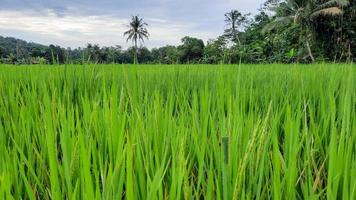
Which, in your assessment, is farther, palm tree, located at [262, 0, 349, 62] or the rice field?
palm tree, located at [262, 0, 349, 62]

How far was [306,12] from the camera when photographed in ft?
65.5

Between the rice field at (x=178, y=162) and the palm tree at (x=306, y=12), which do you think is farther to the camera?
the palm tree at (x=306, y=12)

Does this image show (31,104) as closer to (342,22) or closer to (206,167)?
(206,167)

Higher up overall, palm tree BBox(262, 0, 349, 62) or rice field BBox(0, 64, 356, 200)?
palm tree BBox(262, 0, 349, 62)

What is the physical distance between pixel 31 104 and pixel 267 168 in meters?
0.68

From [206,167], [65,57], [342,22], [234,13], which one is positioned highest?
[234,13]

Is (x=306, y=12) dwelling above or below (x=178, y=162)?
above

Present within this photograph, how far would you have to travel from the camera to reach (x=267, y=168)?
480 millimetres

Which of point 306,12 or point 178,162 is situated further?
point 306,12

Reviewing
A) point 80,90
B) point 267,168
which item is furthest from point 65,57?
point 267,168

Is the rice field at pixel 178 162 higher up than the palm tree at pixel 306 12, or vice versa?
the palm tree at pixel 306 12

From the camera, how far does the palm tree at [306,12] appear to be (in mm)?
19353

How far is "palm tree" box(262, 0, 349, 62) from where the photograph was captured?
19353 millimetres

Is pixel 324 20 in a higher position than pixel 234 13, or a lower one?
lower
